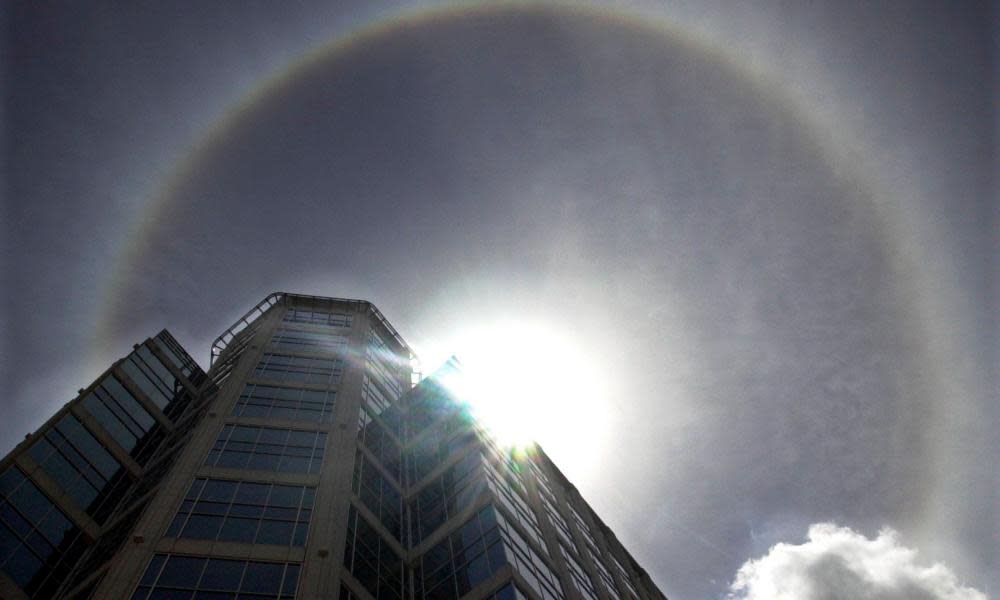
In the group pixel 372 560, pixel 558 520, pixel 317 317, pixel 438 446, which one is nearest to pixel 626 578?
pixel 558 520

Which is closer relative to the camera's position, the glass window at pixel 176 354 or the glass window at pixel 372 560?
the glass window at pixel 372 560

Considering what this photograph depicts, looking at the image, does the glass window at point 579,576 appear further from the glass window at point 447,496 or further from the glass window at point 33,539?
the glass window at point 33,539


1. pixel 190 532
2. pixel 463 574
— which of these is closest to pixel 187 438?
pixel 190 532

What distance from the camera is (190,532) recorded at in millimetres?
28906

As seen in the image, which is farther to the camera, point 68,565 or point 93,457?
point 93,457

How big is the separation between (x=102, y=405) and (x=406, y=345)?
3062 centimetres

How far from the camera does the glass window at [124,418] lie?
41.5 meters

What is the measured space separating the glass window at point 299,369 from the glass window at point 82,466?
10336 mm

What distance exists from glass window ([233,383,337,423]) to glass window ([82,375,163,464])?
27.5 feet

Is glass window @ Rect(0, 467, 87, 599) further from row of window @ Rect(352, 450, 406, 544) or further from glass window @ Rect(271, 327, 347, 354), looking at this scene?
glass window @ Rect(271, 327, 347, 354)

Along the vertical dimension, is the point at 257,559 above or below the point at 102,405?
below

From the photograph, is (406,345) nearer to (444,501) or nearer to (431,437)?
(431,437)

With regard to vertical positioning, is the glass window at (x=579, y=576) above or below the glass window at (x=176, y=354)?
below

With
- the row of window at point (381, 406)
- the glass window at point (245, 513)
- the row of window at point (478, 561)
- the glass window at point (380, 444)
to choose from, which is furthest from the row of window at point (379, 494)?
the row of window at point (381, 406)
